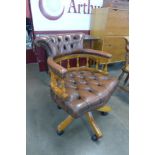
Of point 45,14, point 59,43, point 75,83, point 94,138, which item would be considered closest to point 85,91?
point 75,83

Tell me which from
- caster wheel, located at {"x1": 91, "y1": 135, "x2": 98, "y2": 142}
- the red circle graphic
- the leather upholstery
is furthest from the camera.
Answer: the red circle graphic

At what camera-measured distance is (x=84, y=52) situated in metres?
1.51

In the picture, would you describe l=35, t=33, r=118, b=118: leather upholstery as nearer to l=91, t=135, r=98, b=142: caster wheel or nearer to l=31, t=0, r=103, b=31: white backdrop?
l=91, t=135, r=98, b=142: caster wheel

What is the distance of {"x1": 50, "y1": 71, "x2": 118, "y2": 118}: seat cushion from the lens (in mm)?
992

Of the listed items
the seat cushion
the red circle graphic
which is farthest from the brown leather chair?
the red circle graphic

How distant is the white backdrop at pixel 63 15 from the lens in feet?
7.75

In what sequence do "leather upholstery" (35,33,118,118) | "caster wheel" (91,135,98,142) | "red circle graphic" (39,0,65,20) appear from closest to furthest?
"leather upholstery" (35,33,118,118) → "caster wheel" (91,135,98,142) → "red circle graphic" (39,0,65,20)

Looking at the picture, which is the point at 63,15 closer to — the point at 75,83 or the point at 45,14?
the point at 45,14

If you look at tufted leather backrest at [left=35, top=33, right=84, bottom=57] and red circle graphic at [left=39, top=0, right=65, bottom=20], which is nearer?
tufted leather backrest at [left=35, top=33, right=84, bottom=57]

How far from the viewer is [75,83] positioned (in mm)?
1281

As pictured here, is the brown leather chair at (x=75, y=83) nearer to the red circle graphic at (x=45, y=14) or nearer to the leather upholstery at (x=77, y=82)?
the leather upholstery at (x=77, y=82)

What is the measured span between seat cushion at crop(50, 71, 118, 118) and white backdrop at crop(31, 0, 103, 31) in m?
1.43

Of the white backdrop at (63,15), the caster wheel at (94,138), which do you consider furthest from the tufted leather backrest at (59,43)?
the white backdrop at (63,15)
